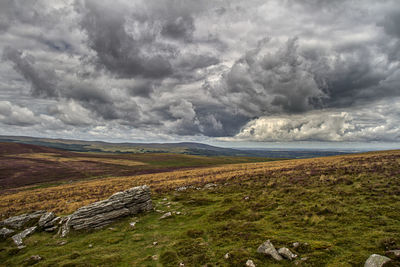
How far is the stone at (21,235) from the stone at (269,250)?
19.2m

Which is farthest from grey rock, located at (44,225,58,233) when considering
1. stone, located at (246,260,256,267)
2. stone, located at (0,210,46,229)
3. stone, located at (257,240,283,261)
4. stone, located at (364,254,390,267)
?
stone, located at (364,254,390,267)

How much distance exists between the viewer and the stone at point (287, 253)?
977 centimetres

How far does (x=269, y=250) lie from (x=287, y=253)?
0.88 m

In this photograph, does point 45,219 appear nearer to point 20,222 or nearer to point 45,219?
point 45,219

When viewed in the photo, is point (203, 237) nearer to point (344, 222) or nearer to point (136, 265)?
point (136, 265)

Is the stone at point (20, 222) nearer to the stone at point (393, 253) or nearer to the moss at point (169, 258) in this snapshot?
the moss at point (169, 258)

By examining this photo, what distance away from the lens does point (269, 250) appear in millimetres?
10352

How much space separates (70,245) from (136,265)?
292 inches

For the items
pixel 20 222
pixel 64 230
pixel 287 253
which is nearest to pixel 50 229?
pixel 64 230

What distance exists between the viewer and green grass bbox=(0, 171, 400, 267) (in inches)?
407

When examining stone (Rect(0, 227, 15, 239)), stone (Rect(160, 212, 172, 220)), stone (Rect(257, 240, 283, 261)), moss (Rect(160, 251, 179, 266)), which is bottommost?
stone (Rect(0, 227, 15, 239))

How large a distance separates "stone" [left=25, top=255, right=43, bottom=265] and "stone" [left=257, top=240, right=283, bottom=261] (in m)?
14.3

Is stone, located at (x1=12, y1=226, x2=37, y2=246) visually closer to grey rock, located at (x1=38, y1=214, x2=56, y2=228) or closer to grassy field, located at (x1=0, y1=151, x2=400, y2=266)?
grey rock, located at (x1=38, y1=214, x2=56, y2=228)

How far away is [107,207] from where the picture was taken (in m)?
19.4
